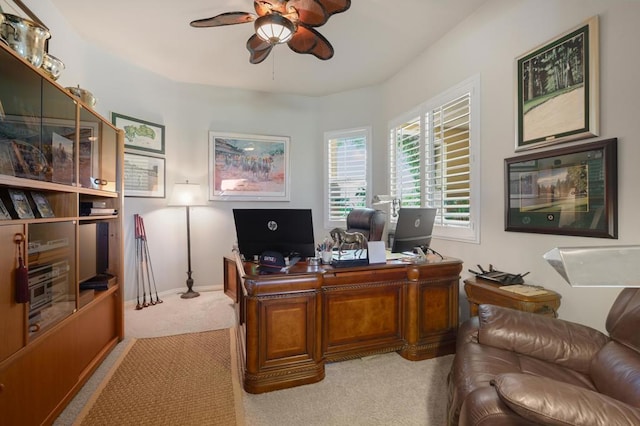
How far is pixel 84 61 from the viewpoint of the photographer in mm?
3203

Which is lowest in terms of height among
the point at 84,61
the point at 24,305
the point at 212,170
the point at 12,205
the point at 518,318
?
the point at 518,318

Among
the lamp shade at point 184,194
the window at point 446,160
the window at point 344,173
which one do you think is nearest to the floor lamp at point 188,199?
the lamp shade at point 184,194

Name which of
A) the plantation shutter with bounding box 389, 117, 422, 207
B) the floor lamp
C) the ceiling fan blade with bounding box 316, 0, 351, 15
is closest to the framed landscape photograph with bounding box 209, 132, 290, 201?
the floor lamp

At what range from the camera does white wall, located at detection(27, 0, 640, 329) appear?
182cm

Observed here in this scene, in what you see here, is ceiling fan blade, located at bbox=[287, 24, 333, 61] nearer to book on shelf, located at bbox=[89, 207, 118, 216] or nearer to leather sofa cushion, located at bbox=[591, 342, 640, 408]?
book on shelf, located at bbox=[89, 207, 118, 216]

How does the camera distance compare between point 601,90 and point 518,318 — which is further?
point 601,90

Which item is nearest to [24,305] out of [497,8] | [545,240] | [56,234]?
[56,234]

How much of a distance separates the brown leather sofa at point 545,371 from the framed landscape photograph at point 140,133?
4.23 meters

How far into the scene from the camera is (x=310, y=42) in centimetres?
258

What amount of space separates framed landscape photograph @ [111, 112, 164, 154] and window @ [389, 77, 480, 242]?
3336 mm

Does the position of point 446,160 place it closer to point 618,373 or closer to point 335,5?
point 335,5

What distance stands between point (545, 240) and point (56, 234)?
11.2 ft

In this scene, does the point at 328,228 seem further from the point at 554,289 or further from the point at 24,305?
the point at 24,305

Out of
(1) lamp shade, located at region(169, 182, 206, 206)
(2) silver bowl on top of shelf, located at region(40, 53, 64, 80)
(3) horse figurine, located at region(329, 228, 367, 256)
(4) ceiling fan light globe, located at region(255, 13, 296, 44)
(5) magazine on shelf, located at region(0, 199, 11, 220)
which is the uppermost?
(4) ceiling fan light globe, located at region(255, 13, 296, 44)
